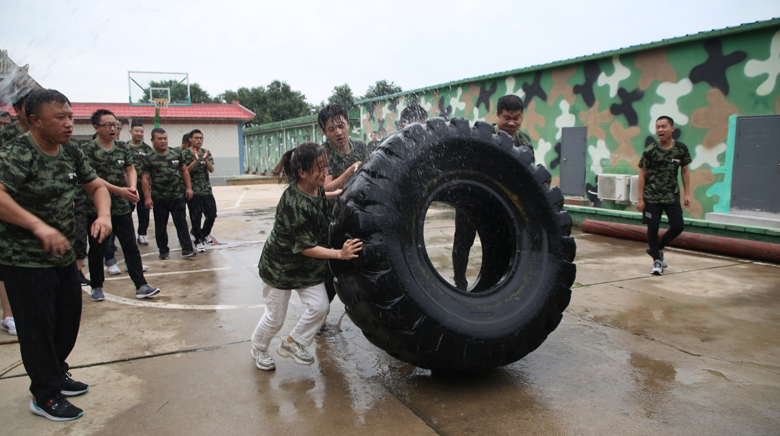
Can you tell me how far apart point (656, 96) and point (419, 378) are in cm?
805

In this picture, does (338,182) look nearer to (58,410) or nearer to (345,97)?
(58,410)

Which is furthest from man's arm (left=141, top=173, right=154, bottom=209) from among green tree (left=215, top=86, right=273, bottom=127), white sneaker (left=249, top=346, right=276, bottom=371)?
green tree (left=215, top=86, right=273, bottom=127)

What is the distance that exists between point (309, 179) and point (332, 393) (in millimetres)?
1241

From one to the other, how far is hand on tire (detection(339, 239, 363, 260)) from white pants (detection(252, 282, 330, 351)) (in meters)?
0.57

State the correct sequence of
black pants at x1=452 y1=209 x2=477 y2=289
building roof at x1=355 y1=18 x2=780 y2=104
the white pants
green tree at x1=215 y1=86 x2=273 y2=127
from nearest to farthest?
the white pants, black pants at x1=452 y1=209 x2=477 y2=289, building roof at x1=355 y1=18 x2=780 y2=104, green tree at x1=215 y1=86 x2=273 y2=127

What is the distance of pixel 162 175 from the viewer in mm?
6738

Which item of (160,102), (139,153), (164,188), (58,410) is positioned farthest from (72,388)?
(160,102)

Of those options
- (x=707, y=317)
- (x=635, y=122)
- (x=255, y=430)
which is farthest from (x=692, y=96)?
(x=255, y=430)

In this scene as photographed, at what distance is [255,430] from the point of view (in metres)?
2.53

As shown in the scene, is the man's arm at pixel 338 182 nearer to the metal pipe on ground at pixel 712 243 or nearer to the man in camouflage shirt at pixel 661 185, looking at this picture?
the man in camouflage shirt at pixel 661 185

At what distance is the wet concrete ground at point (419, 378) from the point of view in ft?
8.49

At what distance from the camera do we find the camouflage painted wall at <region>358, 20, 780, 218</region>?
7.73m

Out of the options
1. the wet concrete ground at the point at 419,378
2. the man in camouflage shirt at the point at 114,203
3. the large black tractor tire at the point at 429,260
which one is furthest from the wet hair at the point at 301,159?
the man in camouflage shirt at the point at 114,203

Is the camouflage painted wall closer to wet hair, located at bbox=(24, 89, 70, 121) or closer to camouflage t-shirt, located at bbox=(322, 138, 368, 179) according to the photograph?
camouflage t-shirt, located at bbox=(322, 138, 368, 179)
